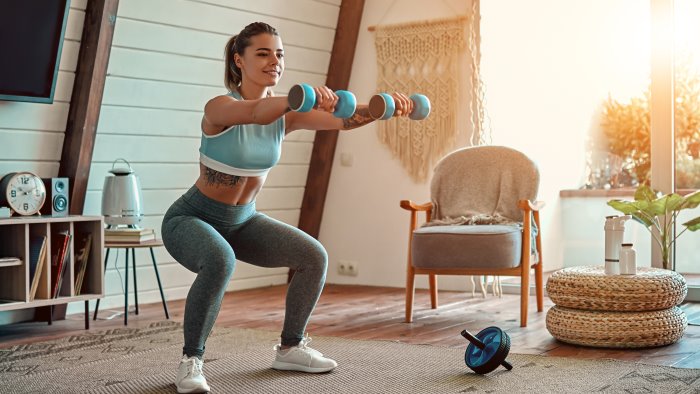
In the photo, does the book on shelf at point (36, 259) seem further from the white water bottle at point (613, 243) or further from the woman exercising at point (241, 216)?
the white water bottle at point (613, 243)

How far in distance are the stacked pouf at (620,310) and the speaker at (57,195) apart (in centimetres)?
231

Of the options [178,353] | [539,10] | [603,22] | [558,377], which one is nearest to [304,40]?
[539,10]

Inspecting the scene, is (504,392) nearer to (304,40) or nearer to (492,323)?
(492,323)

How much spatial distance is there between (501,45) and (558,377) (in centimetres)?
293

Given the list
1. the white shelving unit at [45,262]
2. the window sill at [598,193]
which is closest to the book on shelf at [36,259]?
the white shelving unit at [45,262]

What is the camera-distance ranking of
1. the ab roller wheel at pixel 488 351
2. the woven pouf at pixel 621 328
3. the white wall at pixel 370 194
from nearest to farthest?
the ab roller wheel at pixel 488 351
the woven pouf at pixel 621 328
the white wall at pixel 370 194

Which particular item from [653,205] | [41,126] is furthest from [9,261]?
[653,205]

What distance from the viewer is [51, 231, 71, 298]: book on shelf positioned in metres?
4.11

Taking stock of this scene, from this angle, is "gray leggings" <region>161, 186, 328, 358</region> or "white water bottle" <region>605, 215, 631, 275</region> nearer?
"gray leggings" <region>161, 186, 328, 358</region>

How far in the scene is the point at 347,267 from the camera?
5883mm

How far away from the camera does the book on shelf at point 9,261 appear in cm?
388

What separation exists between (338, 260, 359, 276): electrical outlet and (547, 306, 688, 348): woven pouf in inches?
96.3

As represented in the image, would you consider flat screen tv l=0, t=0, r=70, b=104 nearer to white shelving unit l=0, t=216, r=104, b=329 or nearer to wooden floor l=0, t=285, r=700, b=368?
white shelving unit l=0, t=216, r=104, b=329

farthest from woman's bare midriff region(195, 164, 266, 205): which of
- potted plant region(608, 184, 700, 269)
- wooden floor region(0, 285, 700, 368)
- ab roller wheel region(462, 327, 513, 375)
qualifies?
potted plant region(608, 184, 700, 269)
